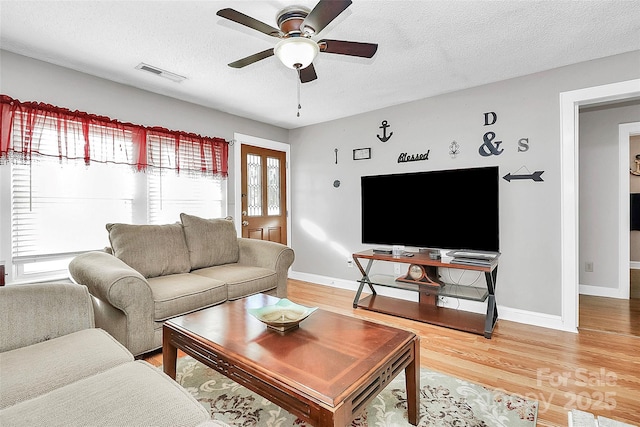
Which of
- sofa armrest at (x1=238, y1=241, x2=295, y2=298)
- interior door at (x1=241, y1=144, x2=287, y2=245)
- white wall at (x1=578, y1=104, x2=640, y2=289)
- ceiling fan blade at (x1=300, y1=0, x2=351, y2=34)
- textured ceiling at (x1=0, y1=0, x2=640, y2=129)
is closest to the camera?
ceiling fan blade at (x1=300, y1=0, x2=351, y2=34)

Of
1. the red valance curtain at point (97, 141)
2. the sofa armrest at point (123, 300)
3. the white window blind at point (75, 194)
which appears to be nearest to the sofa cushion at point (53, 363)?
the sofa armrest at point (123, 300)

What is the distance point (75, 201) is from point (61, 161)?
365mm

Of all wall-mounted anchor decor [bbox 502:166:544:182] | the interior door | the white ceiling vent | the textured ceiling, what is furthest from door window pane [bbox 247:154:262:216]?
wall-mounted anchor decor [bbox 502:166:544:182]

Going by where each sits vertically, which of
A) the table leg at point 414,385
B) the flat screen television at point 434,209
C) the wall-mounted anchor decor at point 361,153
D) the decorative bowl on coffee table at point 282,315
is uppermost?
the wall-mounted anchor decor at point 361,153

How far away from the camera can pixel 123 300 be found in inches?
80.9

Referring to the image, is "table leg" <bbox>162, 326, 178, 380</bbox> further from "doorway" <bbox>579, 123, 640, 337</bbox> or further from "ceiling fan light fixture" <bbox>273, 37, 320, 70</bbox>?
"doorway" <bbox>579, 123, 640, 337</bbox>

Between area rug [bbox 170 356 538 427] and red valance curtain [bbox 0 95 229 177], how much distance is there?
2.20 meters

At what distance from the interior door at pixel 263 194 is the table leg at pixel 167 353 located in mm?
2552

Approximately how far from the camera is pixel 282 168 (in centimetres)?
486

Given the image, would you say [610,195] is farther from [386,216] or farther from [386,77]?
[386,77]

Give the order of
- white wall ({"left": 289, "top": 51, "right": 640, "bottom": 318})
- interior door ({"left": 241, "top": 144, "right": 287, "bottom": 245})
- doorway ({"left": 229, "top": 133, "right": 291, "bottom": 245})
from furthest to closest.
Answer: interior door ({"left": 241, "top": 144, "right": 287, "bottom": 245}), doorway ({"left": 229, "top": 133, "right": 291, "bottom": 245}), white wall ({"left": 289, "top": 51, "right": 640, "bottom": 318})

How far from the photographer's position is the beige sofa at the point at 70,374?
0.99 m

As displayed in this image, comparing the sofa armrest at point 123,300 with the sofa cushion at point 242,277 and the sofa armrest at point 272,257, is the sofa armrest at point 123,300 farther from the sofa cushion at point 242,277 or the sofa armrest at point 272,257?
the sofa armrest at point 272,257

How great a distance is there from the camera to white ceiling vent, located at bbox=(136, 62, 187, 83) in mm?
2703
